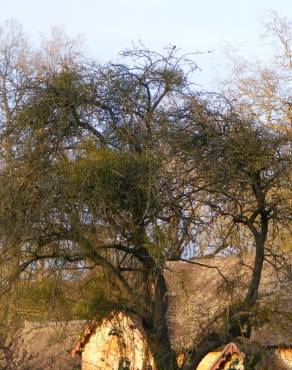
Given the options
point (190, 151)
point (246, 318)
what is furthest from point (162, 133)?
point (246, 318)

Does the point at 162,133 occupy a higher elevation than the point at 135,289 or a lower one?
higher

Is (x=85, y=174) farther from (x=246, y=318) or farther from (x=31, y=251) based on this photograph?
(x=246, y=318)

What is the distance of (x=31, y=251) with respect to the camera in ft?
39.8

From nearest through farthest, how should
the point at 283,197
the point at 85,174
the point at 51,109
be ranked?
1. the point at 85,174
2. the point at 51,109
3. the point at 283,197

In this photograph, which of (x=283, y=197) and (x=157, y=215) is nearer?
(x=157, y=215)

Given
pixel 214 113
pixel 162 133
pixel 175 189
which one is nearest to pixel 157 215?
pixel 175 189

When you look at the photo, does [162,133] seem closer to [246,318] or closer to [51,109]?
[51,109]

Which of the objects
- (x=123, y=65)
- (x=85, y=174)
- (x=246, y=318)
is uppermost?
(x=123, y=65)

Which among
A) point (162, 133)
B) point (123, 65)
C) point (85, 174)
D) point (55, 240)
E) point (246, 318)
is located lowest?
point (246, 318)

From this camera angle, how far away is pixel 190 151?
12703 mm

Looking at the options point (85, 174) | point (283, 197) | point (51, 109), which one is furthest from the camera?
point (283, 197)

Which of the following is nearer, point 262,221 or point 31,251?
point 31,251

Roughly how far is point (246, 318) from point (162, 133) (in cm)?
342

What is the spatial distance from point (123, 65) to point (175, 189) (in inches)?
93.3
